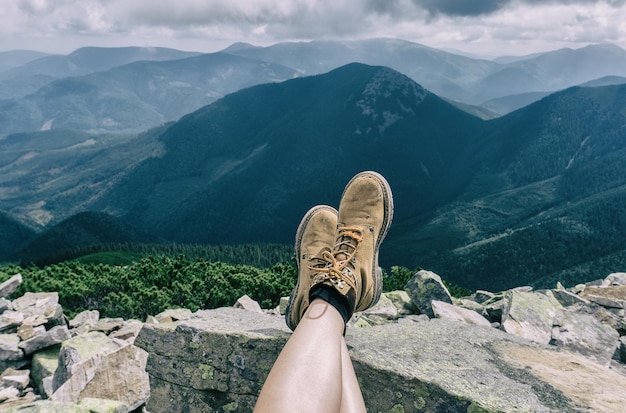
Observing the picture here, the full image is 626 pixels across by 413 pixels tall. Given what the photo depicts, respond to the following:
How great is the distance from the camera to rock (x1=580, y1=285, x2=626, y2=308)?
38.8 ft

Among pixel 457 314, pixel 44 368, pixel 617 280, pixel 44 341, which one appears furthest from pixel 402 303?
pixel 617 280

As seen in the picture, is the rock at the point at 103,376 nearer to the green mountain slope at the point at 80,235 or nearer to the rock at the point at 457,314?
the rock at the point at 457,314

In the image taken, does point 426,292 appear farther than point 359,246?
Yes

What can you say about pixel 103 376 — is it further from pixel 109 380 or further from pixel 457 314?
pixel 457 314

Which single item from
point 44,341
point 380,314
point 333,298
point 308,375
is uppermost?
point 308,375

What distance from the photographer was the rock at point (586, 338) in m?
8.12

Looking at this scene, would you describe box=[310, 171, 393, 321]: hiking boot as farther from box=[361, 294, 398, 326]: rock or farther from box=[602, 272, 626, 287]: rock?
box=[602, 272, 626, 287]: rock

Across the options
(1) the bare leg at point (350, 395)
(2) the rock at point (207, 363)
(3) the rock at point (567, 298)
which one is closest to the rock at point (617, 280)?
(3) the rock at point (567, 298)

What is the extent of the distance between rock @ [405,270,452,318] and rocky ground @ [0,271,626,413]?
1548mm

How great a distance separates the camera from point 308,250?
7336mm

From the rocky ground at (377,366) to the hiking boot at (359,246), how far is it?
79 centimetres

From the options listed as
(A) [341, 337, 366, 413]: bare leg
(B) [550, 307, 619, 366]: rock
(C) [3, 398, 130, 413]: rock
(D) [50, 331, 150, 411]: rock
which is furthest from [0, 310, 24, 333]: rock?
(B) [550, 307, 619, 366]: rock

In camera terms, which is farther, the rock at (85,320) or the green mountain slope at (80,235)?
the green mountain slope at (80,235)

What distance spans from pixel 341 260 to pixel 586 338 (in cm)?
589
